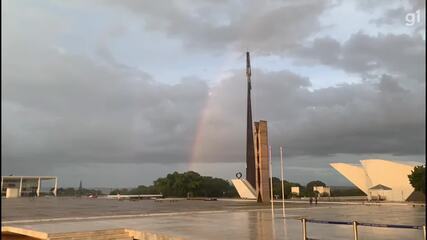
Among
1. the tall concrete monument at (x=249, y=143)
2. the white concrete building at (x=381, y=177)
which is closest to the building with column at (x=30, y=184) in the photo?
the tall concrete monument at (x=249, y=143)

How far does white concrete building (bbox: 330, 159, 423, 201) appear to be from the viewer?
168 ft

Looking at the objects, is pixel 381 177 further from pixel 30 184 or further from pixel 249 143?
pixel 30 184

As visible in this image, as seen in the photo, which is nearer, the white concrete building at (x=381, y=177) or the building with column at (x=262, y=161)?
the building with column at (x=262, y=161)

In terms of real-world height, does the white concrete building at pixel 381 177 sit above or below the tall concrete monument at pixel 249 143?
below

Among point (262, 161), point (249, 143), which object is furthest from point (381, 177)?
point (249, 143)

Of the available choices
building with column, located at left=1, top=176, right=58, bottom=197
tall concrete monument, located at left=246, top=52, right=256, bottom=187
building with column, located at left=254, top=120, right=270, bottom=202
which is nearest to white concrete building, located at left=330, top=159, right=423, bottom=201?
tall concrete monument, located at left=246, top=52, right=256, bottom=187

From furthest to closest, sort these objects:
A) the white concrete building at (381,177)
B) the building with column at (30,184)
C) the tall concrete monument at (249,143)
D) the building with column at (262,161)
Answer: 1. the building with column at (30,184)
2. the tall concrete monument at (249,143)
3. the white concrete building at (381,177)
4. the building with column at (262,161)

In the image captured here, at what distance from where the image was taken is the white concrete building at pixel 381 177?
5125cm

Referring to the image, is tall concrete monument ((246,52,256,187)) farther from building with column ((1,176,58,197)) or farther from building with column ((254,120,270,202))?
building with column ((1,176,58,197))

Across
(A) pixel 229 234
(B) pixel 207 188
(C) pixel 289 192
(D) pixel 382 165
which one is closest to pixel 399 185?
(D) pixel 382 165

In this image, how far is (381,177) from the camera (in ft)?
180

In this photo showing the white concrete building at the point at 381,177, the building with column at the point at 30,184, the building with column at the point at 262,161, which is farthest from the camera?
the building with column at the point at 30,184

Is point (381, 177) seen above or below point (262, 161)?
below

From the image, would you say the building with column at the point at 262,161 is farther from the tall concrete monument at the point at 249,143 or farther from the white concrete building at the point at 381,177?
the tall concrete monument at the point at 249,143
